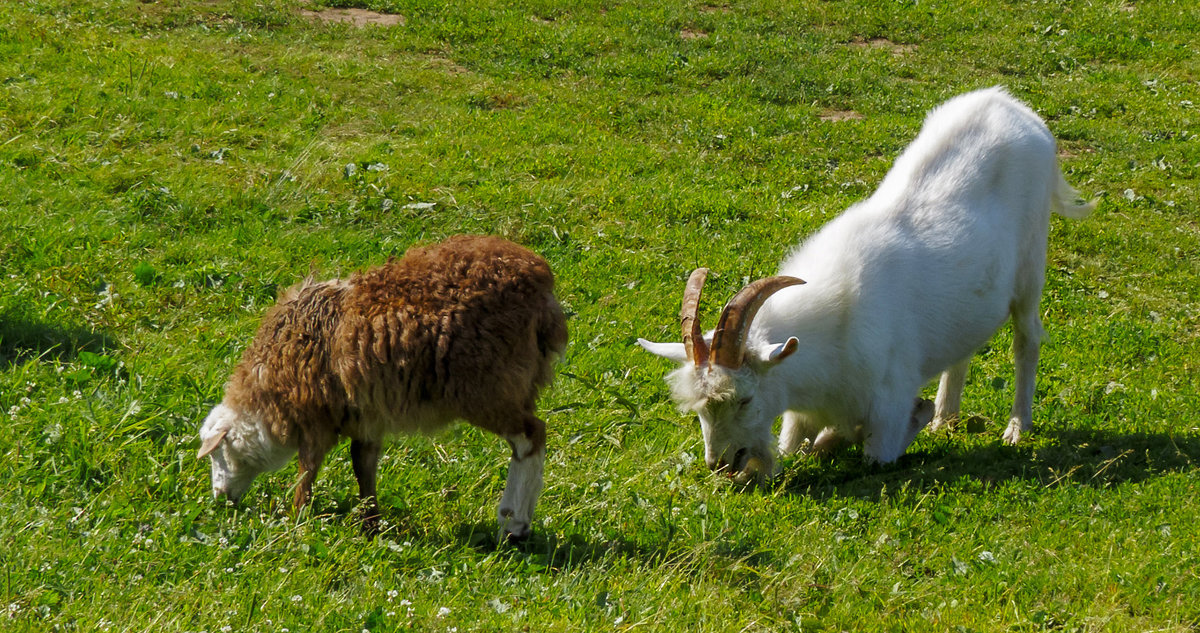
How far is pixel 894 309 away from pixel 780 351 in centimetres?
112

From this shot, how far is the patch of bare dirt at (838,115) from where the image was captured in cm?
1466

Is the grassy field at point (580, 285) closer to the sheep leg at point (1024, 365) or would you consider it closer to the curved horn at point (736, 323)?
the sheep leg at point (1024, 365)

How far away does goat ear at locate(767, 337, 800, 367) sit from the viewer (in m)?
6.17

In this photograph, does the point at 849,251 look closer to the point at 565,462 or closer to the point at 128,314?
the point at 565,462

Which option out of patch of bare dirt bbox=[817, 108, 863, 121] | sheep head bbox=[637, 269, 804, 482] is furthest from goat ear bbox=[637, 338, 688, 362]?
patch of bare dirt bbox=[817, 108, 863, 121]

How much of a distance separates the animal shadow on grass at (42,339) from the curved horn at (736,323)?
3.69m

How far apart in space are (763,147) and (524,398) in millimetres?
8737

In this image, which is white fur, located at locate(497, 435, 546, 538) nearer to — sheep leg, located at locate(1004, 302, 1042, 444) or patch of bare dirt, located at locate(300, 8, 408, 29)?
sheep leg, located at locate(1004, 302, 1042, 444)

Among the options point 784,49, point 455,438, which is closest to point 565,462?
point 455,438

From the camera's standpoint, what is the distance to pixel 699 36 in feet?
57.0

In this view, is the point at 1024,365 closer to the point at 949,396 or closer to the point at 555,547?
the point at 949,396

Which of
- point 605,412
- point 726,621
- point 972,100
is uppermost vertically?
point 972,100

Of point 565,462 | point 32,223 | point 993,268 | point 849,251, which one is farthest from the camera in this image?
point 32,223

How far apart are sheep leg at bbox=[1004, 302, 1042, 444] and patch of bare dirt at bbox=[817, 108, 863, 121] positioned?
7039 millimetres
